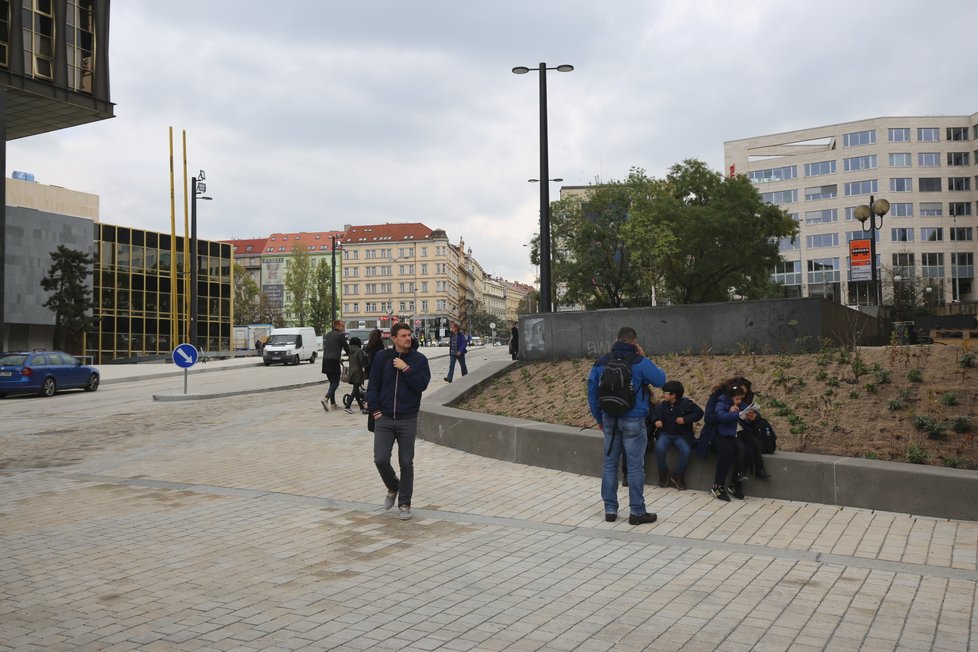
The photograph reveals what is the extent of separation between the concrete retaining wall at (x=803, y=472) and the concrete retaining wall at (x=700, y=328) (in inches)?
145

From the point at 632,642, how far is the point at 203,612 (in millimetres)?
2433

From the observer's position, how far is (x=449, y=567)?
559 centimetres

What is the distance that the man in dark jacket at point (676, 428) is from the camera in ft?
27.0

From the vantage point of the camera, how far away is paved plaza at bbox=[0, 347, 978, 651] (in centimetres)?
425

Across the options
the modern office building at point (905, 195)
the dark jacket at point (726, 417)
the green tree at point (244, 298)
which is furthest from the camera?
the green tree at point (244, 298)

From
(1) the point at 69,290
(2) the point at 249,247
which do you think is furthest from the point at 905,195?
(2) the point at 249,247

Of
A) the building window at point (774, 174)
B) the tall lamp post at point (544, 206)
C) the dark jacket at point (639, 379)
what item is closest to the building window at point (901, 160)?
the building window at point (774, 174)

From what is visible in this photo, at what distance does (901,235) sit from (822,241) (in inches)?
299

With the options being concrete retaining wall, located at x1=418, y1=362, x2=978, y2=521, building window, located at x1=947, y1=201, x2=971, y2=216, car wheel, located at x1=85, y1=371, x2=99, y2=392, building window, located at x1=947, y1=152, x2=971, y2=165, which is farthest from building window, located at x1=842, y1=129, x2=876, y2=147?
concrete retaining wall, located at x1=418, y1=362, x2=978, y2=521

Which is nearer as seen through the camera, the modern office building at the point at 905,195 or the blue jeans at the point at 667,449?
the blue jeans at the point at 667,449

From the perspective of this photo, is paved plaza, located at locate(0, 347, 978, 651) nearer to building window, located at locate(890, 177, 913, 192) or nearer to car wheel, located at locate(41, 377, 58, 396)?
car wheel, located at locate(41, 377, 58, 396)

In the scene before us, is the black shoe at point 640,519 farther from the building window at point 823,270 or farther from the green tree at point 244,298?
the green tree at point 244,298

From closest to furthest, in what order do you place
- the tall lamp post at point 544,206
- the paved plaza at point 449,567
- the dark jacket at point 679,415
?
1. the paved plaza at point 449,567
2. the dark jacket at point 679,415
3. the tall lamp post at point 544,206

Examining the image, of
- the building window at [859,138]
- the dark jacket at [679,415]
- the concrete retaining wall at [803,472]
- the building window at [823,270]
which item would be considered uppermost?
the building window at [859,138]
